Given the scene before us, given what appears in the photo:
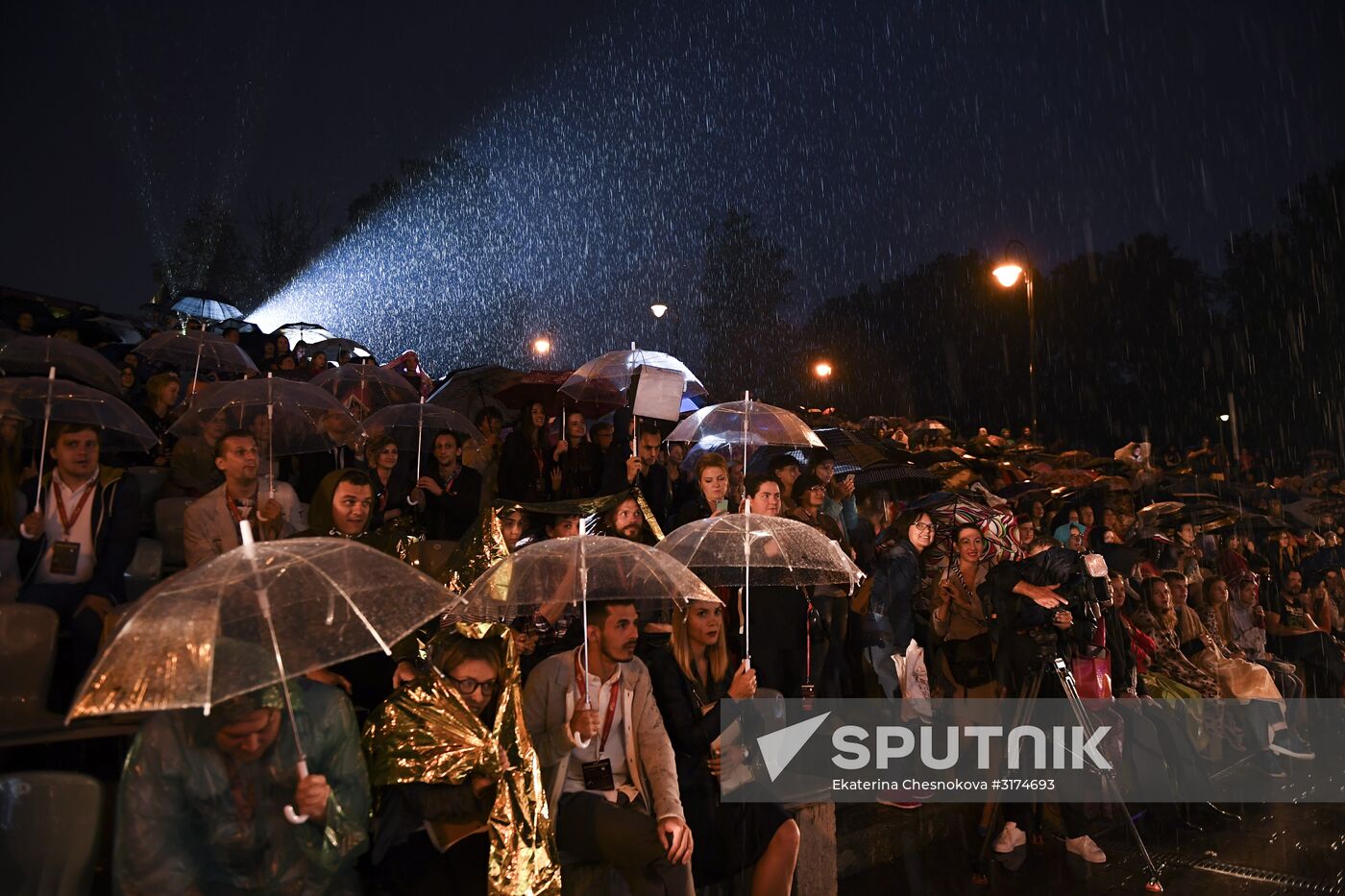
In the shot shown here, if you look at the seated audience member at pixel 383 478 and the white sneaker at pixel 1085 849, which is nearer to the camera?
the white sneaker at pixel 1085 849

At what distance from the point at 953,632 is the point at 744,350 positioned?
29829mm

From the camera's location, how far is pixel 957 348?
41.7 m

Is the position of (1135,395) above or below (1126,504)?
above

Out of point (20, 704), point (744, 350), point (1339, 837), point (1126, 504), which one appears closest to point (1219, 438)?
point (744, 350)

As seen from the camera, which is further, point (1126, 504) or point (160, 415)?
point (1126, 504)

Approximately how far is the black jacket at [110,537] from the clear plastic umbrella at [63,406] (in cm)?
40

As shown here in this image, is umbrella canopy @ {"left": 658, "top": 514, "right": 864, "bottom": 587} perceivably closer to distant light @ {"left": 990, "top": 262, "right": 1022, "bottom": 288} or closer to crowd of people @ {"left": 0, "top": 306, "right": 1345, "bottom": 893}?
crowd of people @ {"left": 0, "top": 306, "right": 1345, "bottom": 893}

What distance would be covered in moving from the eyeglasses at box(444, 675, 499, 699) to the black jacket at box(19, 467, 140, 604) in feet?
7.39

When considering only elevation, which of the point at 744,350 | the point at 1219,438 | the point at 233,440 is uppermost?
the point at 744,350

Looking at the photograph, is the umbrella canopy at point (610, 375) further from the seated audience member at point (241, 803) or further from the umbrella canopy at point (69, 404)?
the seated audience member at point (241, 803)

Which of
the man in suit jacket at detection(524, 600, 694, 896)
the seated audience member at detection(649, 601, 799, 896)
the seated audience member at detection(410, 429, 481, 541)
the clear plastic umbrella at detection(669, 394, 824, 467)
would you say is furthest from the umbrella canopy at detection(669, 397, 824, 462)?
the man in suit jacket at detection(524, 600, 694, 896)

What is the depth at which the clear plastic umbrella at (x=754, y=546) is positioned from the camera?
227 inches

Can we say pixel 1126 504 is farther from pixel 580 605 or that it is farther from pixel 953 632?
pixel 580 605

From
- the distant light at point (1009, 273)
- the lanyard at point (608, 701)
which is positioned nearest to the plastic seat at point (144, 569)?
the lanyard at point (608, 701)
